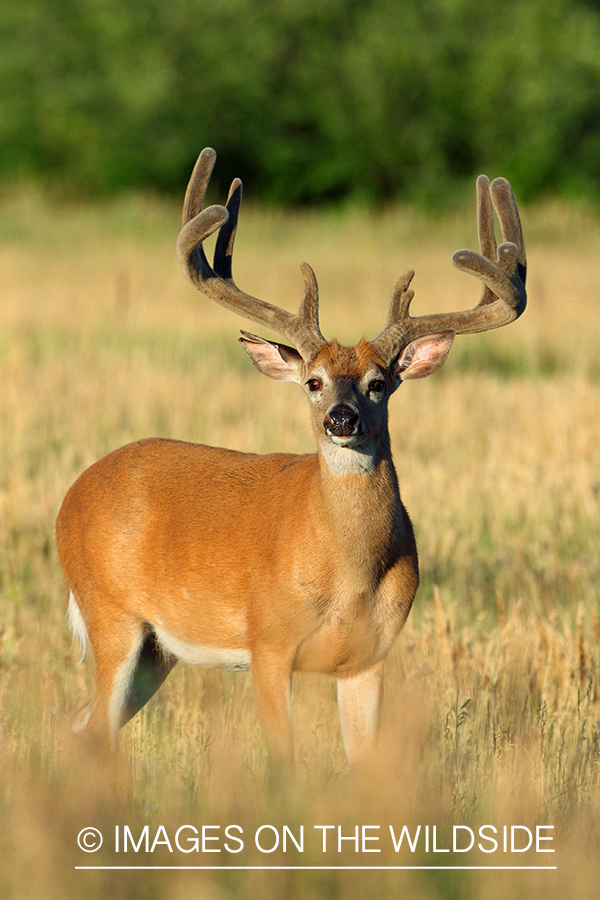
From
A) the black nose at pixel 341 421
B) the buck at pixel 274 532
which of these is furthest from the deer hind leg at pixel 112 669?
the black nose at pixel 341 421

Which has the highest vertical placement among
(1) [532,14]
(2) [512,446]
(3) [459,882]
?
(1) [532,14]

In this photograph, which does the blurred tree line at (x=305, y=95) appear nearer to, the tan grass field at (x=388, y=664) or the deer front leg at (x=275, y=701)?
the tan grass field at (x=388, y=664)

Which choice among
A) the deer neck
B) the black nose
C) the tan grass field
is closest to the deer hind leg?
the tan grass field

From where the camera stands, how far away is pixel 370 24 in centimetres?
4281

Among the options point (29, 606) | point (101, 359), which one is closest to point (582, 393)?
point (101, 359)

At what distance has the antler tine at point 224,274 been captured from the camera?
437 cm

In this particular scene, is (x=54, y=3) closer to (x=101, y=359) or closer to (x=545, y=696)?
(x=101, y=359)

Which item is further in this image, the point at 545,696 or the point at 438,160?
the point at 438,160

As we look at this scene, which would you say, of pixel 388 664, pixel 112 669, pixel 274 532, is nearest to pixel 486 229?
pixel 274 532

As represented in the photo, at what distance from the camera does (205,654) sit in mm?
4305

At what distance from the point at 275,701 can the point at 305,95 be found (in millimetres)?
40635

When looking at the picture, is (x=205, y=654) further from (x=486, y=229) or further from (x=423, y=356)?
(x=486, y=229)

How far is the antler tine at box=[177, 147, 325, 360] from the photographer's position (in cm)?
437

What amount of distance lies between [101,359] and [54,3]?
1333 inches
